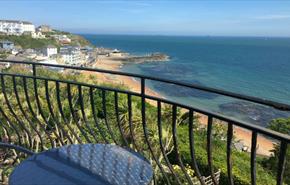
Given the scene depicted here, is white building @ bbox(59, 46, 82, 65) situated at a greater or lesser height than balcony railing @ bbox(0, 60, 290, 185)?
lesser

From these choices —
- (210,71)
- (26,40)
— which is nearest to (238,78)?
(210,71)

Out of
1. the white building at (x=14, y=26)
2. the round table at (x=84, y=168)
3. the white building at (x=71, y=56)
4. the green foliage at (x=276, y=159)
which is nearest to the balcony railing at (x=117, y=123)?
the round table at (x=84, y=168)

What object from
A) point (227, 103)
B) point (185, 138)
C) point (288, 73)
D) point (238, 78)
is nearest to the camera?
point (185, 138)

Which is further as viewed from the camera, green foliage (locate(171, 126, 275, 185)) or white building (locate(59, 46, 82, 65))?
white building (locate(59, 46, 82, 65))

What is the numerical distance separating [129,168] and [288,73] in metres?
72.2

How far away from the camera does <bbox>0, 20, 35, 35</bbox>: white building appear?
408ft

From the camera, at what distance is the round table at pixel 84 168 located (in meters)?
1.83

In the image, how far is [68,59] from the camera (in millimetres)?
78062

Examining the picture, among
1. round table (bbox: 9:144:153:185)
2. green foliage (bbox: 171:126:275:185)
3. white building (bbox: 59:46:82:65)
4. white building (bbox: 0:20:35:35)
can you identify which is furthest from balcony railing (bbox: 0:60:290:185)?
white building (bbox: 0:20:35:35)

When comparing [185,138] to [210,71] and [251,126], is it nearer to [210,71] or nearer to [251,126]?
[251,126]

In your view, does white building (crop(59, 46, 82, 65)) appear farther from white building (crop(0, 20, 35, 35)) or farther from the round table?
the round table

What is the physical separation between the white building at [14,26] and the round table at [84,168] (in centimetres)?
12942

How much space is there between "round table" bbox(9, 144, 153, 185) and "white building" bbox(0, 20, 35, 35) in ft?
425

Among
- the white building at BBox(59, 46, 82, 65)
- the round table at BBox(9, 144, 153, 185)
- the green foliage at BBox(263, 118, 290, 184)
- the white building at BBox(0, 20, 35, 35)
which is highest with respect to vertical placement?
the white building at BBox(0, 20, 35, 35)
